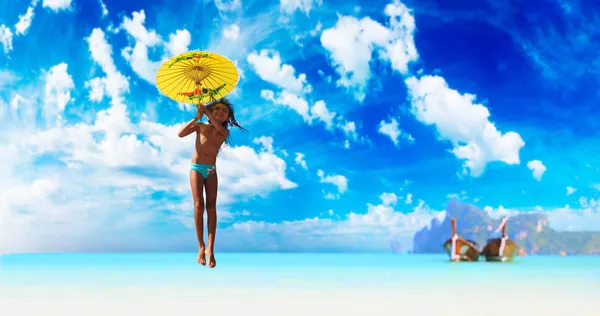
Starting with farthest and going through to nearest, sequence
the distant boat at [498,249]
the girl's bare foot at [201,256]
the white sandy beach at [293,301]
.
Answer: the distant boat at [498,249]
the white sandy beach at [293,301]
the girl's bare foot at [201,256]

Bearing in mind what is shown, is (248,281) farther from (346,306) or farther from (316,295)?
(346,306)

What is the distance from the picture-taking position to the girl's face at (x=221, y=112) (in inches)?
249

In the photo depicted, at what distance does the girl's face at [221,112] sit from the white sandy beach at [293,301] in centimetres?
727

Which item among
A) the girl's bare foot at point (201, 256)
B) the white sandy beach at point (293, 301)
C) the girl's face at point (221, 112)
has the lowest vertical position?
the white sandy beach at point (293, 301)

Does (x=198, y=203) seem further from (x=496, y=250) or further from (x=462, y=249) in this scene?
(x=496, y=250)

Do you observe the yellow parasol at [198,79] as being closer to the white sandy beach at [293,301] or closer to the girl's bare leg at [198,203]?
the girl's bare leg at [198,203]

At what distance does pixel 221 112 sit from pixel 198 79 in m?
0.44

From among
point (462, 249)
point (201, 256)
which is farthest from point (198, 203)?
point (462, 249)

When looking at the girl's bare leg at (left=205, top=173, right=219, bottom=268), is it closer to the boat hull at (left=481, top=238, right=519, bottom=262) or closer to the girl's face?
the girl's face

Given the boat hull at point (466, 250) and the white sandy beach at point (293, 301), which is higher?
the boat hull at point (466, 250)

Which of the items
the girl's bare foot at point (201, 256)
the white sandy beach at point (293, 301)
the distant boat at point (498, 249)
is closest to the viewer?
the girl's bare foot at point (201, 256)

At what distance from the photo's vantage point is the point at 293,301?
1459 centimetres

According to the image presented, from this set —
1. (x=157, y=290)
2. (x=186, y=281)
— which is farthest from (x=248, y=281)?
(x=157, y=290)

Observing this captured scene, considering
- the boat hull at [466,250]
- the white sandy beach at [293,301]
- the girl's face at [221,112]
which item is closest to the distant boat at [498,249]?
the boat hull at [466,250]
